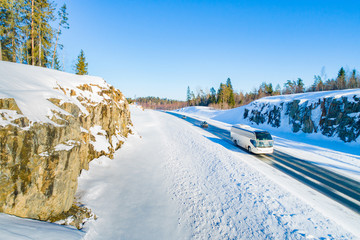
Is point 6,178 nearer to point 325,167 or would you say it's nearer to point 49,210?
point 49,210

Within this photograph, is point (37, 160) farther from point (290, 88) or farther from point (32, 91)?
point (290, 88)

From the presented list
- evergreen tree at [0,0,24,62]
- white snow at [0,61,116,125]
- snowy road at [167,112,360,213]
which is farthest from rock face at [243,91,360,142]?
evergreen tree at [0,0,24,62]

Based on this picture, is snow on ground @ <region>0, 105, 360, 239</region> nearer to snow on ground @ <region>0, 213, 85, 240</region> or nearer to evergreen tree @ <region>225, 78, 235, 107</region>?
snow on ground @ <region>0, 213, 85, 240</region>

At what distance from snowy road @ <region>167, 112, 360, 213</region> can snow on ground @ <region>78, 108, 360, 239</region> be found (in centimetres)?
83

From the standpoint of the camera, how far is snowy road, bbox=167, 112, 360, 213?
290 inches

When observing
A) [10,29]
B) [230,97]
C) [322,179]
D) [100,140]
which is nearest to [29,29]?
[10,29]

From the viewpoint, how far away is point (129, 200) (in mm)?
7559

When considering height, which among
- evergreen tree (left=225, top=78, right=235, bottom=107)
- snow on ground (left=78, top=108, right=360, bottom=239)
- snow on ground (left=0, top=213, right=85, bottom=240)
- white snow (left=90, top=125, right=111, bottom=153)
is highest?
evergreen tree (left=225, top=78, right=235, bottom=107)

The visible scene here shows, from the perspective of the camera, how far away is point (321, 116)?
834 inches

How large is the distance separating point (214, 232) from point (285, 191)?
4.62 metres

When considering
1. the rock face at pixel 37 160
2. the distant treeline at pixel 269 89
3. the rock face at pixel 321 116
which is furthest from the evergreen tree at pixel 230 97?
the rock face at pixel 37 160

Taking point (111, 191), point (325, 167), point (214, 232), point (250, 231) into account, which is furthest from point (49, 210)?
point (325, 167)

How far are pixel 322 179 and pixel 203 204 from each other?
26.7ft

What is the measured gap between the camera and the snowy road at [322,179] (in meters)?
7.36
